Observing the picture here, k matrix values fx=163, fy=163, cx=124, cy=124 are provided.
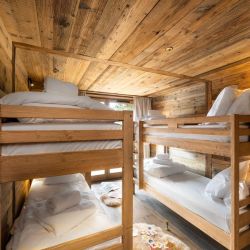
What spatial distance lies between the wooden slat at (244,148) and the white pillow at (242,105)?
305mm

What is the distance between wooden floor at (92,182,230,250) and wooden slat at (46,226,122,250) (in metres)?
0.38

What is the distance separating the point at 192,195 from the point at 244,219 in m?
0.59

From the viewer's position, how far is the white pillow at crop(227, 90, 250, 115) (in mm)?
1593

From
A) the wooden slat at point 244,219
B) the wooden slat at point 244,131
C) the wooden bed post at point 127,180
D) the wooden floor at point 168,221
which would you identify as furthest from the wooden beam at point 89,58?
the wooden slat at point 244,219

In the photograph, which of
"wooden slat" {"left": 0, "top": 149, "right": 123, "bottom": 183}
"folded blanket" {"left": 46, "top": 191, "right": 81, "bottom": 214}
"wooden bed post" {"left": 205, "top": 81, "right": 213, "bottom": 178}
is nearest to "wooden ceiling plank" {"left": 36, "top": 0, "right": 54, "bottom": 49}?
"wooden slat" {"left": 0, "top": 149, "right": 123, "bottom": 183}

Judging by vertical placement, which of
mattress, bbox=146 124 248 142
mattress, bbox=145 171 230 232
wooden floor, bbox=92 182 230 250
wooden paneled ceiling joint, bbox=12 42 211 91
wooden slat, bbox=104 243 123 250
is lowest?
wooden floor, bbox=92 182 230 250

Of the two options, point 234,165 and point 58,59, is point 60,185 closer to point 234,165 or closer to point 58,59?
point 58,59

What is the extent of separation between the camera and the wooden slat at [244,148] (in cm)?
150

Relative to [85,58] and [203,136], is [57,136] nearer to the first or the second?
[85,58]

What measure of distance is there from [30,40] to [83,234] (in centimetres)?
197

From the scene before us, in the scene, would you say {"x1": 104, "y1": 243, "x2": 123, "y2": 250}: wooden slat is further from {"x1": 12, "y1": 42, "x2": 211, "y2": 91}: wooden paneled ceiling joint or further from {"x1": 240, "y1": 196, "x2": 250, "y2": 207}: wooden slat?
{"x1": 12, "y1": 42, "x2": 211, "y2": 91}: wooden paneled ceiling joint

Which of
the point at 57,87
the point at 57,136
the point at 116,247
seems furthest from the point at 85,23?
the point at 116,247

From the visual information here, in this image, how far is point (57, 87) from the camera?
144 centimetres

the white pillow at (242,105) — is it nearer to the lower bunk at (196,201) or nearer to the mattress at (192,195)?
the lower bunk at (196,201)
